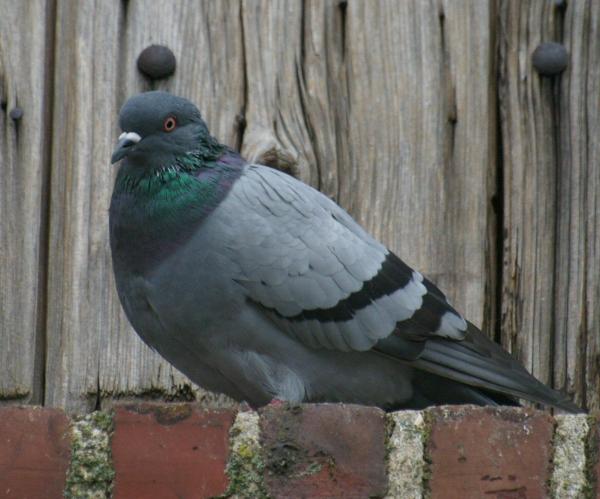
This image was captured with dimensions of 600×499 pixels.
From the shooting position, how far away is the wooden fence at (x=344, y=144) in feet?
14.1

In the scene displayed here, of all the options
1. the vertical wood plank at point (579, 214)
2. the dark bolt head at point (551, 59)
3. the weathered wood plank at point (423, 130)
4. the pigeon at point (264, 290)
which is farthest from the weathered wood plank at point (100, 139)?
the vertical wood plank at point (579, 214)

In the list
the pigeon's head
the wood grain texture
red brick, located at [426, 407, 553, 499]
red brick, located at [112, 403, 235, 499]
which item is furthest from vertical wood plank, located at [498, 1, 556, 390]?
red brick, located at [112, 403, 235, 499]

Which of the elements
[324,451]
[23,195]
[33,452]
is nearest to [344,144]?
[23,195]

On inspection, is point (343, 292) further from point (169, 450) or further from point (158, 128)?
point (169, 450)

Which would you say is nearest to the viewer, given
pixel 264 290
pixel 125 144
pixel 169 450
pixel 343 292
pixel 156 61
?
pixel 169 450

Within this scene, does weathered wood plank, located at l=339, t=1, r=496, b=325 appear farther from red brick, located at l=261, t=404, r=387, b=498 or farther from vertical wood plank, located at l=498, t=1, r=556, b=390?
red brick, located at l=261, t=404, r=387, b=498

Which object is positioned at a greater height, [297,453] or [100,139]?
[100,139]

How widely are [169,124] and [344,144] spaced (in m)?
0.66

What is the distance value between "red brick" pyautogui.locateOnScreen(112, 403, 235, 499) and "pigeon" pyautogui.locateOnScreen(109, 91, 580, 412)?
95cm

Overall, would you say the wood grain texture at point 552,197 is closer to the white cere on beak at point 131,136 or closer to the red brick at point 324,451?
the white cere on beak at point 131,136

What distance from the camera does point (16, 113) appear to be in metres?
4.41

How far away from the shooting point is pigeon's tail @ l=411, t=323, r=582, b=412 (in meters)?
3.94

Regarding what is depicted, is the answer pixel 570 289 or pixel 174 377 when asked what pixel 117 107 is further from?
pixel 570 289

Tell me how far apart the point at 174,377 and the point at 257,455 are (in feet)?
5.11
